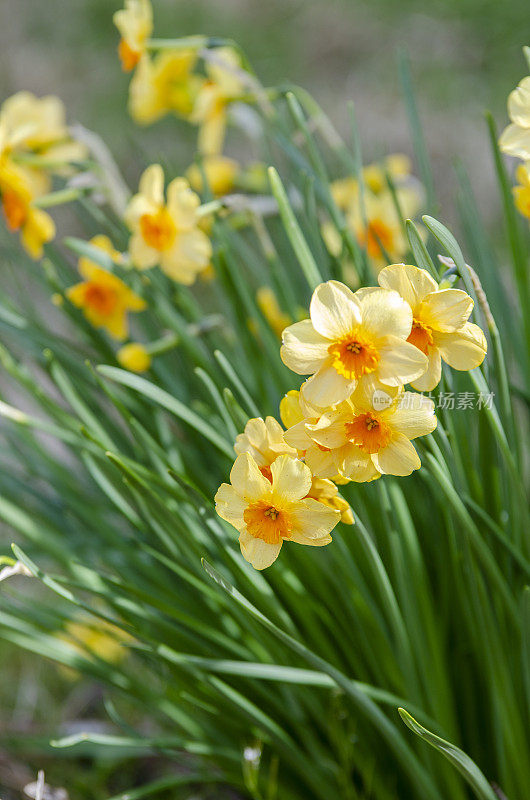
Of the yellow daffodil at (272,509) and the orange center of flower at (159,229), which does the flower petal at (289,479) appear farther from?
the orange center of flower at (159,229)

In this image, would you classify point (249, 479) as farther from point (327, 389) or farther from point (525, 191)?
point (525, 191)

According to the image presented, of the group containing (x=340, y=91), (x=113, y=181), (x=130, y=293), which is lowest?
(x=340, y=91)

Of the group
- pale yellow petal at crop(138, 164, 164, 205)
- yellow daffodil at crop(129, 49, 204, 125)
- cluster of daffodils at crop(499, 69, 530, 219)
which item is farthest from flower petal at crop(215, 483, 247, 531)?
yellow daffodil at crop(129, 49, 204, 125)

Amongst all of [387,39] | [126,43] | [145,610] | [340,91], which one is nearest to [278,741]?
[145,610]

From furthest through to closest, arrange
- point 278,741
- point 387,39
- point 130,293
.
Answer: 1. point 387,39
2. point 130,293
3. point 278,741

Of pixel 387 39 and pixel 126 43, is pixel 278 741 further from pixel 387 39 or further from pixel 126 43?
pixel 387 39

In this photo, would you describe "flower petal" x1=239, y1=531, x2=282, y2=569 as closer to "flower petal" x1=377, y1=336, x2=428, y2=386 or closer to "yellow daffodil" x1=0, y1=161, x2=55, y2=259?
"flower petal" x1=377, y1=336, x2=428, y2=386
